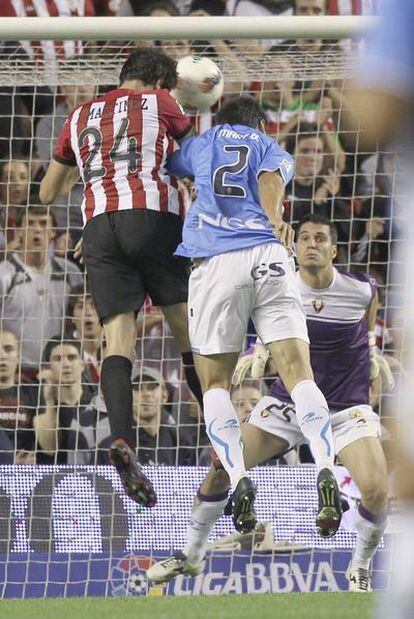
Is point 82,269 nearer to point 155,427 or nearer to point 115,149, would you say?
point 155,427

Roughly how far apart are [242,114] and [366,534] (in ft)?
8.70

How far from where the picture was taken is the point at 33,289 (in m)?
11.2

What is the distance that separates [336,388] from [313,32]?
2.31 meters

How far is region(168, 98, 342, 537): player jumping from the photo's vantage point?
7.42 metres

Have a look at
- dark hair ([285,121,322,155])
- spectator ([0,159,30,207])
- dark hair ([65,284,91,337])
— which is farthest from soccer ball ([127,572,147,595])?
dark hair ([285,121,322,155])

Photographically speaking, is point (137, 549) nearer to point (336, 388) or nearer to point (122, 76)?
point (336, 388)

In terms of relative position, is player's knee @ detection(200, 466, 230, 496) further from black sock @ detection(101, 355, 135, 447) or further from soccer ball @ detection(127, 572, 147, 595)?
soccer ball @ detection(127, 572, 147, 595)

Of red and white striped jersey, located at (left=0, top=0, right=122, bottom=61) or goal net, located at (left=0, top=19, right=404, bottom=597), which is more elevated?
red and white striped jersey, located at (left=0, top=0, right=122, bottom=61)

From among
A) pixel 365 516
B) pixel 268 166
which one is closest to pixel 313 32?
pixel 268 166

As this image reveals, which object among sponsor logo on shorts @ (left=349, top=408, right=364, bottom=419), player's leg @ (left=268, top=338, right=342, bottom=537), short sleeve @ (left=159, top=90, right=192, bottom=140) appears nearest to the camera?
player's leg @ (left=268, top=338, right=342, bottom=537)

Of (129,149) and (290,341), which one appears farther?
(129,149)

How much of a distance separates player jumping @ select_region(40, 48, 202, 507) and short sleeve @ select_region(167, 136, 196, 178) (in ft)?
0.16

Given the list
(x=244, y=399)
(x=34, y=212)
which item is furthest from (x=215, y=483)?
(x=34, y=212)

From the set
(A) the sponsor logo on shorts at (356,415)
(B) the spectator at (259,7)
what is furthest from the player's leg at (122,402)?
(B) the spectator at (259,7)
